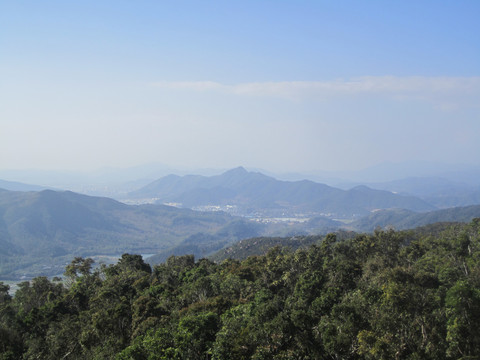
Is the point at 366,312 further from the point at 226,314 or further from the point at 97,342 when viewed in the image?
the point at 97,342

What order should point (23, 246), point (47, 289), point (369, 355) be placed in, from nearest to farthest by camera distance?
1. point (369, 355)
2. point (47, 289)
3. point (23, 246)

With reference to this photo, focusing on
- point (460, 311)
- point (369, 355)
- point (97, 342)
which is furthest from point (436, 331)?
point (97, 342)

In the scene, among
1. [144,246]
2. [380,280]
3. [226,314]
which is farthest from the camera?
Result: [144,246]

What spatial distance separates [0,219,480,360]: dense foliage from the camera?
16.9m

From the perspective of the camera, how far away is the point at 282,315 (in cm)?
1820

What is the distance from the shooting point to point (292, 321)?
18.2 m

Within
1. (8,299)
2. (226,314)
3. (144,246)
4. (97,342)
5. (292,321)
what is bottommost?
(144,246)

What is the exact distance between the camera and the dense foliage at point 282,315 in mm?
16859

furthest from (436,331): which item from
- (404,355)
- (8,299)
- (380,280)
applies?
(8,299)

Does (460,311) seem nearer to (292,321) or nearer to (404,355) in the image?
(404,355)

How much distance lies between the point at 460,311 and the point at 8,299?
47341 millimetres

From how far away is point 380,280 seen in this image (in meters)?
27.0

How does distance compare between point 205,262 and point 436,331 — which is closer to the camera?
point 436,331

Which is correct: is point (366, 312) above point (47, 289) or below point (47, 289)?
above
